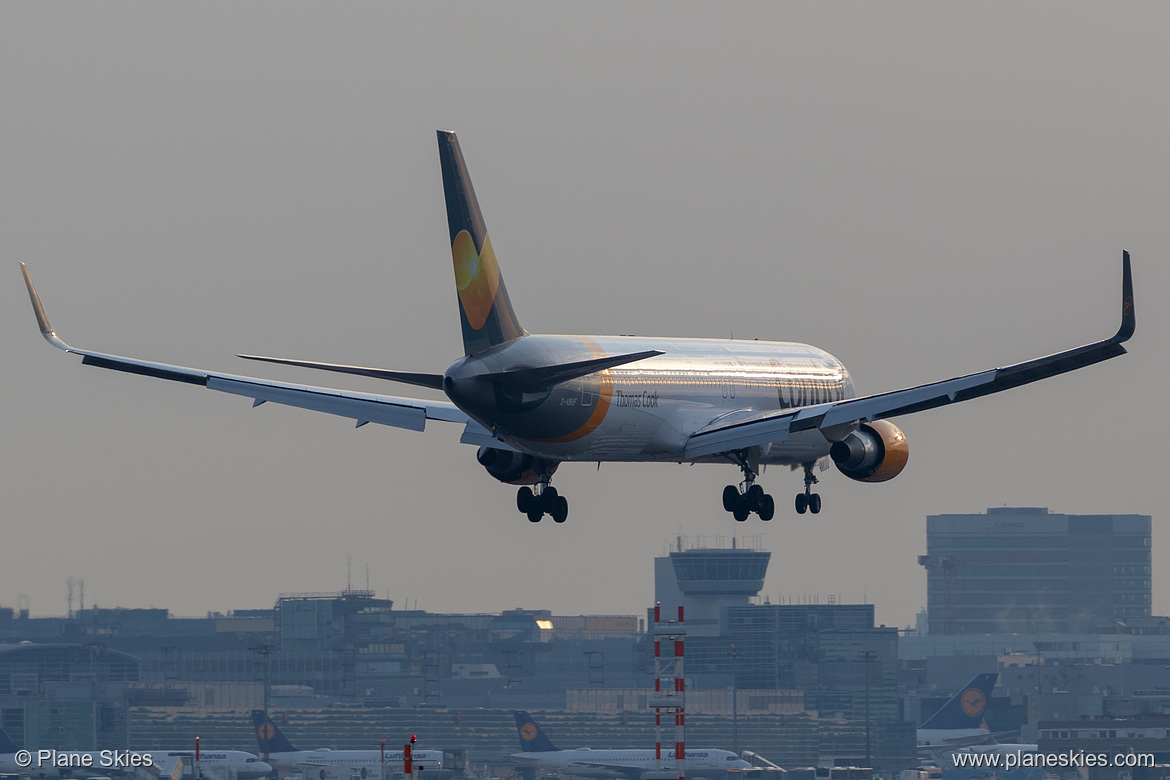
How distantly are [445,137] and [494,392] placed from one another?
8.14m

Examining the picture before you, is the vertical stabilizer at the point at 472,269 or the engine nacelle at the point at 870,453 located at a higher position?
the vertical stabilizer at the point at 472,269

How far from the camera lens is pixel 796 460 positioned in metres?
70.9

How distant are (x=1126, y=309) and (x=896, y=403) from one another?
9.96 metres

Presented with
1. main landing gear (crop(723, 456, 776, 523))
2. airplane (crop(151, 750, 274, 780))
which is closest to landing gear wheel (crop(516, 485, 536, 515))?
main landing gear (crop(723, 456, 776, 523))

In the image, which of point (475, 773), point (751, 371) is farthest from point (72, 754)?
point (751, 371)

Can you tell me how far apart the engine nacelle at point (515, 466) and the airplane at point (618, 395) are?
67 mm

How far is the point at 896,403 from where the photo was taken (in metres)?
60.2

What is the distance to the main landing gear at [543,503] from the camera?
66688 mm

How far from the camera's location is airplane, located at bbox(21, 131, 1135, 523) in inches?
2270

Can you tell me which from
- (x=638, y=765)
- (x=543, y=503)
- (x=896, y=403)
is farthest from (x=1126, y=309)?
(x=638, y=765)

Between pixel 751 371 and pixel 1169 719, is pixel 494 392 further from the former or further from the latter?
pixel 1169 719

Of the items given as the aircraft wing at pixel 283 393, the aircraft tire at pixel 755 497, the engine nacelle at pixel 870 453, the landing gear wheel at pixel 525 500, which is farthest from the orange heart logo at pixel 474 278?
the engine nacelle at pixel 870 453

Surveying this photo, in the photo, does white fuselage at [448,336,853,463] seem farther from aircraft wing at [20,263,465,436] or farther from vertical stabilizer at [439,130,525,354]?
aircraft wing at [20,263,465,436]

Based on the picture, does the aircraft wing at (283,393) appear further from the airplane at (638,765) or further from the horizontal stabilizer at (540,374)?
the airplane at (638,765)
